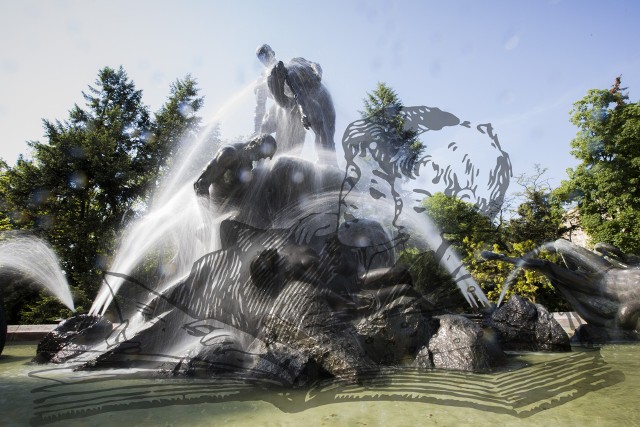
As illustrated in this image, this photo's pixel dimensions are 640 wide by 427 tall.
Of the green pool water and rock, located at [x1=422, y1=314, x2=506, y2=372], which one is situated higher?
rock, located at [x1=422, y1=314, x2=506, y2=372]

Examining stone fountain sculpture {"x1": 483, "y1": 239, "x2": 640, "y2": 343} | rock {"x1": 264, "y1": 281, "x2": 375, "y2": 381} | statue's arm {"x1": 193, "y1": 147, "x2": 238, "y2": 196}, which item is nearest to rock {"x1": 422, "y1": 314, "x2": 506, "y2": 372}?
rock {"x1": 264, "y1": 281, "x2": 375, "y2": 381}

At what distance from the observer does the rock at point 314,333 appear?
149 inches

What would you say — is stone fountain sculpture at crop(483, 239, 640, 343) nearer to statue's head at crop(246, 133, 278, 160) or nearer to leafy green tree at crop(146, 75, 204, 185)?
statue's head at crop(246, 133, 278, 160)

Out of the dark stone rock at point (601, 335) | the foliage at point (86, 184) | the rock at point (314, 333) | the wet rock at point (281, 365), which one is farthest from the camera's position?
the foliage at point (86, 184)

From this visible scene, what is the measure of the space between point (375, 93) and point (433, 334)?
3238 centimetres

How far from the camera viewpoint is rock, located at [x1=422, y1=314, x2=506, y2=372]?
4117 mm

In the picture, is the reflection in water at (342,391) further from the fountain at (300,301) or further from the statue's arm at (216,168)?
the statue's arm at (216,168)

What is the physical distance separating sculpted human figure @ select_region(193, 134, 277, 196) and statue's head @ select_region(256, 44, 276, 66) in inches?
101

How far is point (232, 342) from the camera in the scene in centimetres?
433

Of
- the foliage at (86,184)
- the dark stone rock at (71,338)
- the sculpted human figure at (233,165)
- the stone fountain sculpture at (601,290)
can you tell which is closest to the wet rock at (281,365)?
the dark stone rock at (71,338)

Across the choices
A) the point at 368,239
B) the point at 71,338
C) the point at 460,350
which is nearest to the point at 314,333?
the point at 460,350

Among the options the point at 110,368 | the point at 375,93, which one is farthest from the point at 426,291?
the point at 375,93

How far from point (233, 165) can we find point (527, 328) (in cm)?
490

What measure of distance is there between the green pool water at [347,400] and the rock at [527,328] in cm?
164
